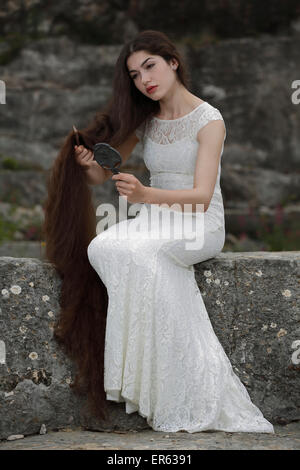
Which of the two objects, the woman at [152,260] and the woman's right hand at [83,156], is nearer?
the woman at [152,260]

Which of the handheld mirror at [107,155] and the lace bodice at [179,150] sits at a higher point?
the lace bodice at [179,150]

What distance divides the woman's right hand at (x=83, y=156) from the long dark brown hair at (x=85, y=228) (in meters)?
0.02

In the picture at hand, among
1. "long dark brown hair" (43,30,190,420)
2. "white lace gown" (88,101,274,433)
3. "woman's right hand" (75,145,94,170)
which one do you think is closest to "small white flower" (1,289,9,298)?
"long dark brown hair" (43,30,190,420)

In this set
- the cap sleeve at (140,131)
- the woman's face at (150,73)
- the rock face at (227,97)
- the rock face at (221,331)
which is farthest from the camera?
the rock face at (227,97)

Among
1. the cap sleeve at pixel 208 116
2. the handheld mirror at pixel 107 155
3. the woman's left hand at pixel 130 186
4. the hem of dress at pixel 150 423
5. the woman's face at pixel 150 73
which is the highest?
the woman's face at pixel 150 73

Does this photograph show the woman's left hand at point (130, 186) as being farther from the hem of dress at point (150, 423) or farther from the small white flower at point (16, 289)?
the hem of dress at point (150, 423)

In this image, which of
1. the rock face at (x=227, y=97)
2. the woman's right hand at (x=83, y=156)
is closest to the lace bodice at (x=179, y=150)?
the woman's right hand at (x=83, y=156)

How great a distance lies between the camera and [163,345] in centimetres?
269

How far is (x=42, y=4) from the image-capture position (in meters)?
7.11

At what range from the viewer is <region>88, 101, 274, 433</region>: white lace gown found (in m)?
2.69

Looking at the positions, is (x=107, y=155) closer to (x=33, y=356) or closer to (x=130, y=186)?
(x=130, y=186)

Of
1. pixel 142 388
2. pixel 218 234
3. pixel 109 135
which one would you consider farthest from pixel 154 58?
pixel 142 388

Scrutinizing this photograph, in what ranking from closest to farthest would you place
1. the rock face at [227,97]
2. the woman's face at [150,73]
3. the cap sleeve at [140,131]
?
the woman's face at [150,73] → the cap sleeve at [140,131] → the rock face at [227,97]

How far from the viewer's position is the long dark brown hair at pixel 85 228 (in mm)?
2814
